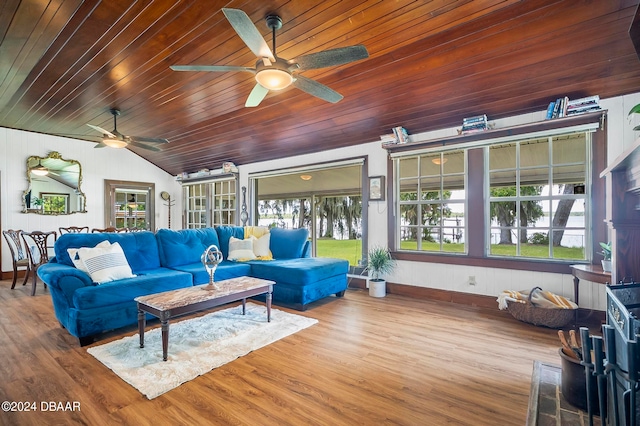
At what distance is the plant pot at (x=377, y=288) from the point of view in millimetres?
4445

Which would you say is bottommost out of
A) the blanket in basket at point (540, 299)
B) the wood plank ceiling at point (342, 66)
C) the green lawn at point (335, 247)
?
the blanket in basket at point (540, 299)

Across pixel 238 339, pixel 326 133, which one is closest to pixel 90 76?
pixel 326 133

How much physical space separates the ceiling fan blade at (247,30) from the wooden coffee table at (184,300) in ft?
6.72

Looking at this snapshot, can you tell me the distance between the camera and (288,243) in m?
4.91

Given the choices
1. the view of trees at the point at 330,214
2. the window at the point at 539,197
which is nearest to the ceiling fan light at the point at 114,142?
the view of trees at the point at 330,214

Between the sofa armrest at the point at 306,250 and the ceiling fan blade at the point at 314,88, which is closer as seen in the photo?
the ceiling fan blade at the point at 314,88

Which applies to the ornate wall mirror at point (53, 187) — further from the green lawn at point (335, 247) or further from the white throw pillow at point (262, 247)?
the green lawn at point (335, 247)

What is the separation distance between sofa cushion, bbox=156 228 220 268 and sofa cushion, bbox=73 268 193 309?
1.44 feet

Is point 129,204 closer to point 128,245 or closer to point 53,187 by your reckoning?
point 53,187

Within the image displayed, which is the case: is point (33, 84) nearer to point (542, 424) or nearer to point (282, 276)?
point (282, 276)

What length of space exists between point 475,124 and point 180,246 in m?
4.22

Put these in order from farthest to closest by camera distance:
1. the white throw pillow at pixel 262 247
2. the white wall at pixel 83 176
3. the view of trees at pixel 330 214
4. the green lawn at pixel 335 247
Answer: the green lawn at pixel 335 247 < the view of trees at pixel 330 214 < the white wall at pixel 83 176 < the white throw pillow at pixel 262 247

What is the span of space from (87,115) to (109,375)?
15.0 ft

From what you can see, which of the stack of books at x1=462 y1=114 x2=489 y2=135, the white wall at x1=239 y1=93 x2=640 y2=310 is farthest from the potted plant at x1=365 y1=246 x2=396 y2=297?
the stack of books at x1=462 y1=114 x2=489 y2=135
